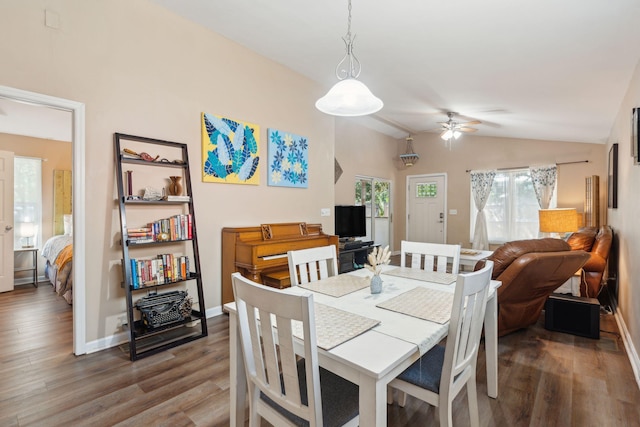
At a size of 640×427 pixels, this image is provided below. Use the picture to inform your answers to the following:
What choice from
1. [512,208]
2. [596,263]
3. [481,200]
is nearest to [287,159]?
[596,263]

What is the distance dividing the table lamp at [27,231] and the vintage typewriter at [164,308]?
152 inches

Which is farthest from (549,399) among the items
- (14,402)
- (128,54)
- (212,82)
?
(128,54)

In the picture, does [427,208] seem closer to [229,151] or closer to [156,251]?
[229,151]

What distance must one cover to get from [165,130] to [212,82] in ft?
2.56

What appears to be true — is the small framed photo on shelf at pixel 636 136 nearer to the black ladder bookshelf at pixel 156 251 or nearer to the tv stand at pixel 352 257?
the tv stand at pixel 352 257

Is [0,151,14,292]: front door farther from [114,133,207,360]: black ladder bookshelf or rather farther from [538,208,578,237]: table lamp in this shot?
[538,208,578,237]: table lamp

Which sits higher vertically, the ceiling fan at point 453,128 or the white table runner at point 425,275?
the ceiling fan at point 453,128

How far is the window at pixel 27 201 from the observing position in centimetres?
515

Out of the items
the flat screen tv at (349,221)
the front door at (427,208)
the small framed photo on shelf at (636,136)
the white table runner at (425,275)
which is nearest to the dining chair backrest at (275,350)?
the white table runner at (425,275)

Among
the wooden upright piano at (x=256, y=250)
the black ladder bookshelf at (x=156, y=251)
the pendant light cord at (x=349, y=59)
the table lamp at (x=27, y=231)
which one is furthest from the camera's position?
the table lamp at (x=27, y=231)

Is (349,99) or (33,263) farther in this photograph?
(33,263)

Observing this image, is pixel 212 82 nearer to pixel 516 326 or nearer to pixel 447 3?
pixel 447 3

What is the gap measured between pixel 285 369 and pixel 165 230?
2.24m

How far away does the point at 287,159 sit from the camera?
4.19 m
